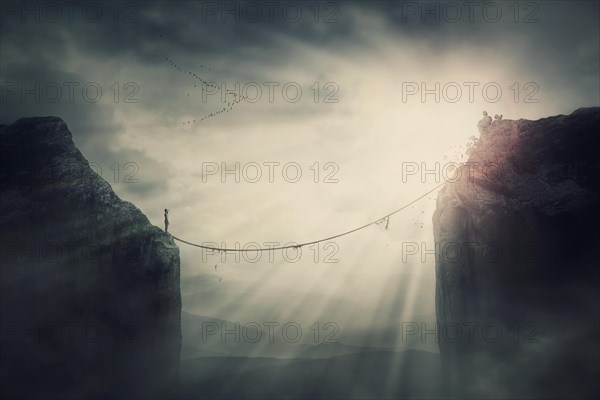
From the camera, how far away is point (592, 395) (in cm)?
1812

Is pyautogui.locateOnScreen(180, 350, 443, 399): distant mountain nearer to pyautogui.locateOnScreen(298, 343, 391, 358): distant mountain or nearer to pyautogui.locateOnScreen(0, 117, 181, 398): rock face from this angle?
pyautogui.locateOnScreen(0, 117, 181, 398): rock face

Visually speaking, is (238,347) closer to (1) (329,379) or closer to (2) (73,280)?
(1) (329,379)

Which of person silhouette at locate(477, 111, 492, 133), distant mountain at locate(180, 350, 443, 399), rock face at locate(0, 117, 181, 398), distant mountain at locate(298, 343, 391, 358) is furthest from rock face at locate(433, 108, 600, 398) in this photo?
distant mountain at locate(298, 343, 391, 358)

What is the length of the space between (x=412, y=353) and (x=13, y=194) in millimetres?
71750

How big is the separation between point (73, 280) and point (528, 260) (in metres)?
26.4

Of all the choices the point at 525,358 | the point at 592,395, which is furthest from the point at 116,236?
the point at 592,395

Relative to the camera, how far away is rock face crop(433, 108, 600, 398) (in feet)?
63.4

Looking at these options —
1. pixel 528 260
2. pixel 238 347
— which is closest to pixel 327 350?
pixel 238 347

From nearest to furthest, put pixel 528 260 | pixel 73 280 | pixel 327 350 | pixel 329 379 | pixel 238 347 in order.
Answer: pixel 528 260, pixel 73 280, pixel 329 379, pixel 327 350, pixel 238 347

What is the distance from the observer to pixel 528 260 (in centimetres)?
2095

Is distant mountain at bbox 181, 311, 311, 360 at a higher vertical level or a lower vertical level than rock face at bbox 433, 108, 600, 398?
lower

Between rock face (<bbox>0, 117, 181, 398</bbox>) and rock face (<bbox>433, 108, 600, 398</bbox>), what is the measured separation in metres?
19.4

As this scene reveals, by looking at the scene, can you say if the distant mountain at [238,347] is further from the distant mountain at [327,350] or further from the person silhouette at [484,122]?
the person silhouette at [484,122]

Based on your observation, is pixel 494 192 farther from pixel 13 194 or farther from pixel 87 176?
pixel 13 194
